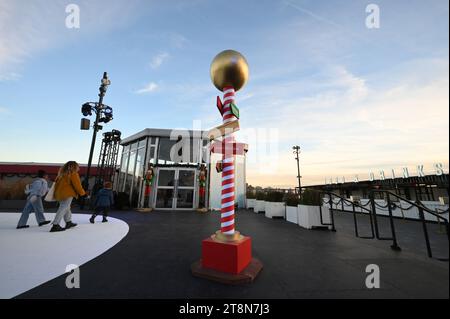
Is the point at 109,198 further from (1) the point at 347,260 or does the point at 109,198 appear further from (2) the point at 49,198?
(1) the point at 347,260

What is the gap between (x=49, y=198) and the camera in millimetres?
4465

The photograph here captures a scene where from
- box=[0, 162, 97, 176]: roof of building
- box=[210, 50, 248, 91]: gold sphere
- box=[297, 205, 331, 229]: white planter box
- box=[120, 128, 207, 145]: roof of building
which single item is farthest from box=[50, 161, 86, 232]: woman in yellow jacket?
box=[0, 162, 97, 176]: roof of building

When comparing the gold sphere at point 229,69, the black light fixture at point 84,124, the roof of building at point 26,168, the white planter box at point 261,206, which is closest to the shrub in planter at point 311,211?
the white planter box at point 261,206

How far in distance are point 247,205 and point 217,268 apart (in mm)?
10658

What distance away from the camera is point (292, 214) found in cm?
645

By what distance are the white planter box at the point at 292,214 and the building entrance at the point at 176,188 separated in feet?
19.8

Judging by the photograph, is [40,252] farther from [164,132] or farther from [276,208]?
[164,132]

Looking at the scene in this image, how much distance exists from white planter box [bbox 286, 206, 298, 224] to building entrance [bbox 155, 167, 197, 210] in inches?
238

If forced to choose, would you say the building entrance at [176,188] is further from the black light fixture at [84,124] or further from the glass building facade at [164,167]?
the black light fixture at [84,124]

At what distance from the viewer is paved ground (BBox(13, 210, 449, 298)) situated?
5.98ft

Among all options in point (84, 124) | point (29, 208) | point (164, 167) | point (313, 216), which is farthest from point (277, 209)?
point (84, 124)

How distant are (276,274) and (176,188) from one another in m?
Answer: 9.44

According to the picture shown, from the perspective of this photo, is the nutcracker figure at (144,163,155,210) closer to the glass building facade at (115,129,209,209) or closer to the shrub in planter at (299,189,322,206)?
the glass building facade at (115,129,209,209)

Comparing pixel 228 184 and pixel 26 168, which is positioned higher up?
pixel 26 168
